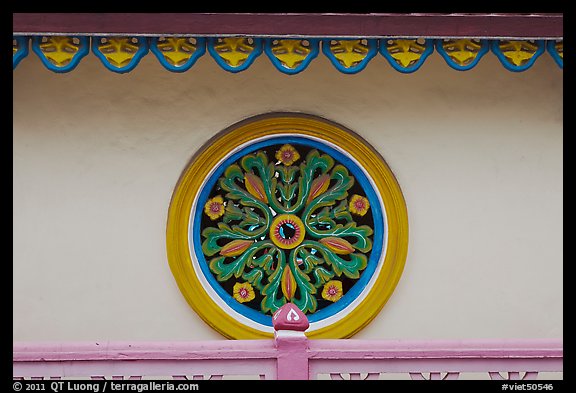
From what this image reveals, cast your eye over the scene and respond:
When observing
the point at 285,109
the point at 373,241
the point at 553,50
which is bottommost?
the point at 373,241

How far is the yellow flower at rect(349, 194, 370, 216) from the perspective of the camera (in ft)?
17.8

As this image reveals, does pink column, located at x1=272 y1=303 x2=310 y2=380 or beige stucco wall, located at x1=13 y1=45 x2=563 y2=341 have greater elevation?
beige stucco wall, located at x1=13 y1=45 x2=563 y2=341

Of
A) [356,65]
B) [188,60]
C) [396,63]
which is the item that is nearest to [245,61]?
[188,60]

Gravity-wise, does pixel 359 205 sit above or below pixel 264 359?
above

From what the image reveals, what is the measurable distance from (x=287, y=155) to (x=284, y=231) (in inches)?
18.7

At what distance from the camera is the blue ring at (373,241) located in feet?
17.5

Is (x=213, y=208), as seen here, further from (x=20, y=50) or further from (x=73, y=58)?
(x=20, y=50)

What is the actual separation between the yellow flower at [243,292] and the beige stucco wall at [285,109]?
268mm

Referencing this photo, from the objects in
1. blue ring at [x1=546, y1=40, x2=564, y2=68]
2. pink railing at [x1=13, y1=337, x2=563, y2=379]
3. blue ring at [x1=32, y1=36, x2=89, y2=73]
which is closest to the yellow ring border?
blue ring at [x1=32, y1=36, x2=89, y2=73]

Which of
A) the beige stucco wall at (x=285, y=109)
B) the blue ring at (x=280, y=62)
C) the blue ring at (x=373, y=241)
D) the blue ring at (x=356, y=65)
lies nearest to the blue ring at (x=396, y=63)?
the blue ring at (x=356, y=65)

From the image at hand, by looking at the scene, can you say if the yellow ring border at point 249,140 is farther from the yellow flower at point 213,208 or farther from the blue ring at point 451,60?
the blue ring at point 451,60

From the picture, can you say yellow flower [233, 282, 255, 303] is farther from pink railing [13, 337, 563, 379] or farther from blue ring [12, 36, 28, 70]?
blue ring [12, 36, 28, 70]

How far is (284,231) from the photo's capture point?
542 cm

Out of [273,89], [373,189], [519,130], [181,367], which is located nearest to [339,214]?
[373,189]
